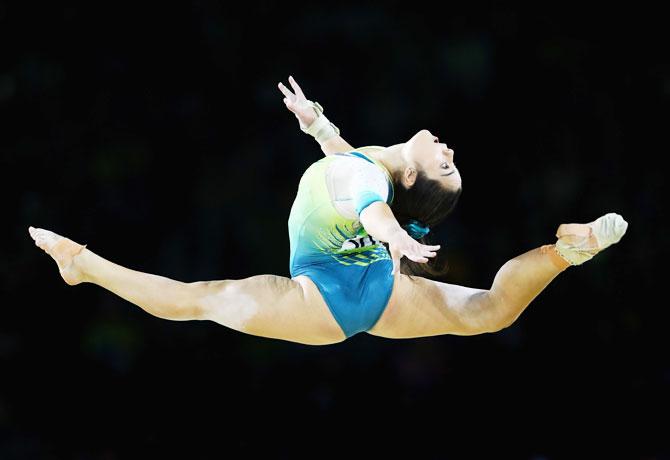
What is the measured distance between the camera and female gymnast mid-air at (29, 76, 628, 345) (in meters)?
3.16

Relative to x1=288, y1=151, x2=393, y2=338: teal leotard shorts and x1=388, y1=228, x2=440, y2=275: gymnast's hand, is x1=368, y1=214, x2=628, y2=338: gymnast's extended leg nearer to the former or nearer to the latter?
x1=288, y1=151, x2=393, y2=338: teal leotard shorts

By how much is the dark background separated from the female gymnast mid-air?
1242mm

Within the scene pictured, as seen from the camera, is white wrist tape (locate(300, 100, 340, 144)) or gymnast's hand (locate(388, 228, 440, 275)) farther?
Answer: white wrist tape (locate(300, 100, 340, 144))

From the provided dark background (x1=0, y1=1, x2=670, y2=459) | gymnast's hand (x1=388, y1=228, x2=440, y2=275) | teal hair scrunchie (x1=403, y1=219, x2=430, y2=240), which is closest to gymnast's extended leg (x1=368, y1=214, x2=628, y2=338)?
teal hair scrunchie (x1=403, y1=219, x2=430, y2=240)

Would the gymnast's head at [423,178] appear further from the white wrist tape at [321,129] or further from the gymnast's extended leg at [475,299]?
the white wrist tape at [321,129]

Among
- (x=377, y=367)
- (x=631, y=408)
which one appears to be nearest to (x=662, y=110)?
(x=631, y=408)

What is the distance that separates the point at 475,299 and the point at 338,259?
0.44m

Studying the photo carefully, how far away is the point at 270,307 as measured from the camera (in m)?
3.16

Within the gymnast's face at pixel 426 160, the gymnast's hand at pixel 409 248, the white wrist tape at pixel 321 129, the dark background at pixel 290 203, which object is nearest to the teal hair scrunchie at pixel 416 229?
the gymnast's face at pixel 426 160

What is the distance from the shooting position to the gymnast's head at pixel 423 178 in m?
3.20

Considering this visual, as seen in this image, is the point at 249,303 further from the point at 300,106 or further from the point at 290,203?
the point at 290,203

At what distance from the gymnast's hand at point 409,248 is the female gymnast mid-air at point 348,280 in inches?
16.0

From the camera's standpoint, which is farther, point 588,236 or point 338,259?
point 338,259

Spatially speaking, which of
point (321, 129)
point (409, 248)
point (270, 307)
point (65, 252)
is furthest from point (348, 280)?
point (65, 252)
